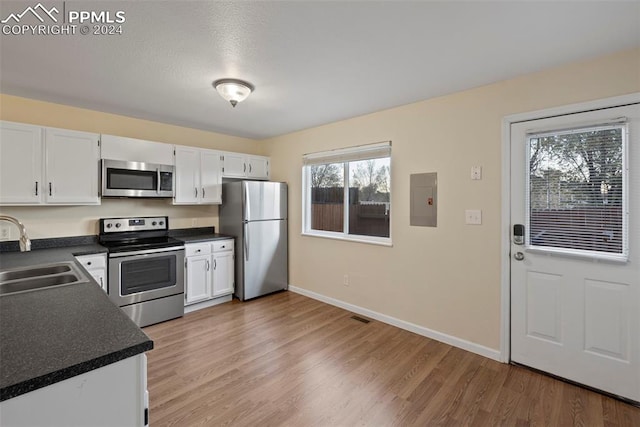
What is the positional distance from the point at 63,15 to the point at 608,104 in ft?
11.7

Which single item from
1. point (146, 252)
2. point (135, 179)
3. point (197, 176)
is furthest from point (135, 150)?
point (146, 252)

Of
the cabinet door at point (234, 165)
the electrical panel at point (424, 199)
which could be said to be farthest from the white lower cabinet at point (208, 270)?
the electrical panel at point (424, 199)

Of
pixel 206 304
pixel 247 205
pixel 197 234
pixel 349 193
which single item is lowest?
Result: pixel 206 304

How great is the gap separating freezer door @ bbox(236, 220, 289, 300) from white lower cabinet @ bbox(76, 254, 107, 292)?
151 cm

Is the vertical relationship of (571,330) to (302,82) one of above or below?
below

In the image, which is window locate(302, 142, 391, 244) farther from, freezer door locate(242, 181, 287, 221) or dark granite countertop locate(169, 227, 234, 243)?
dark granite countertop locate(169, 227, 234, 243)

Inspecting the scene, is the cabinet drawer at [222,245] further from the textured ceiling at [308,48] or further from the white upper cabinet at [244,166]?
the textured ceiling at [308,48]

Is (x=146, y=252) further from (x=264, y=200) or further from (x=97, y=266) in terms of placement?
(x=264, y=200)

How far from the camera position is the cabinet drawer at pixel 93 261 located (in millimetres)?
2816

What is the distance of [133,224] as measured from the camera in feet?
11.5

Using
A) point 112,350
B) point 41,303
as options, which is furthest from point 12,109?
point 112,350

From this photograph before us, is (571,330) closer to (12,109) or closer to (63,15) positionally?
(63,15)

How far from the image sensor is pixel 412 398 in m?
2.09

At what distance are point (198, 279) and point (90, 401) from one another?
289cm
